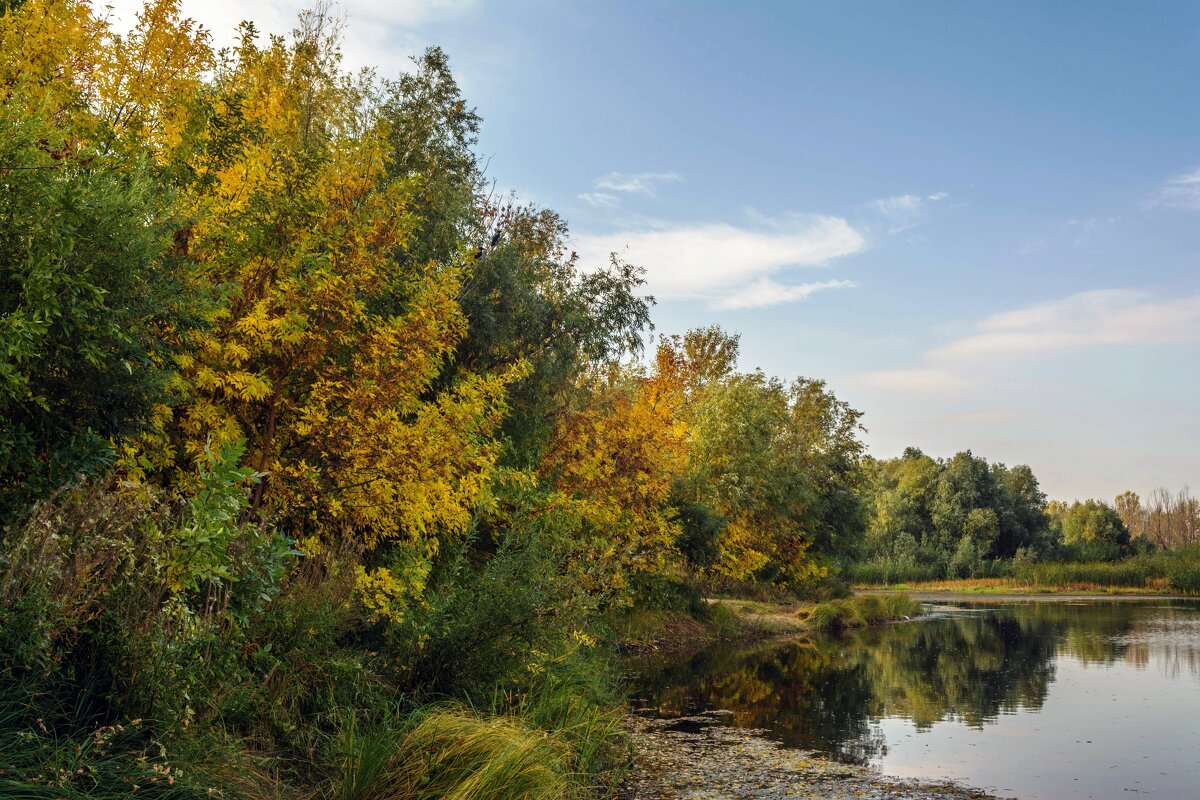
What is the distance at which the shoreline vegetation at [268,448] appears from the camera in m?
5.81

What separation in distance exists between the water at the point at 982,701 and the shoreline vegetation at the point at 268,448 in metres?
3.41

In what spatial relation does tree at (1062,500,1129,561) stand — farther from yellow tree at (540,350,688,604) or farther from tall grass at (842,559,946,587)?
yellow tree at (540,350,688,604)

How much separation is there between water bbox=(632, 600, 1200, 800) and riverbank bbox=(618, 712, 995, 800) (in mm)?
648

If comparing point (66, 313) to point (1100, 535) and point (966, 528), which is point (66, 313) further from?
point (1100, 535)

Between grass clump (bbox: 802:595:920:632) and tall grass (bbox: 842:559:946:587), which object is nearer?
grass clump (bbox: 802:595:920:632)

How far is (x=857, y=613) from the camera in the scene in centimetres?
3525

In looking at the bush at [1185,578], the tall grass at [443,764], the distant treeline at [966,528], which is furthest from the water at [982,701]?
the distant treeline at [966,528]

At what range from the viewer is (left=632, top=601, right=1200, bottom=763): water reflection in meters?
15.6

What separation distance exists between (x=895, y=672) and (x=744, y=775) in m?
12.3

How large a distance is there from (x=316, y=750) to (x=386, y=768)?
82cm

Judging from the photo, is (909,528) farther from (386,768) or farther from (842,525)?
(386,768)

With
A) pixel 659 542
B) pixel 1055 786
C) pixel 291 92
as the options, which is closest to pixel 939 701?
pixel 1055 786

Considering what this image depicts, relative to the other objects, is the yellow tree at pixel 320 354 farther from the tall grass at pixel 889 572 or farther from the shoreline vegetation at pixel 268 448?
the tall grass at pixel 889 572

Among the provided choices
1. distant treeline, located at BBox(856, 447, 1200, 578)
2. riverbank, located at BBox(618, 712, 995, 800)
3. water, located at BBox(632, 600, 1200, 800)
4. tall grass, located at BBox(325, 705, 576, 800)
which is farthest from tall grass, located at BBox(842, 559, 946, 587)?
tall grass, located at BBox(325, 705, 576, 800)
